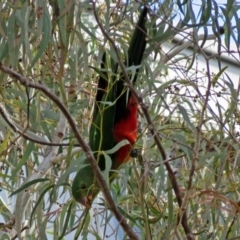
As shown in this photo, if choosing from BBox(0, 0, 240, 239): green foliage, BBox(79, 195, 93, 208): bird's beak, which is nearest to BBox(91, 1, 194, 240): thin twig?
BBox(0, 0, 240, 239): green foliage

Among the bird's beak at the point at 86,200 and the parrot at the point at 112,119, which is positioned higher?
the parrot at the point at 112,119

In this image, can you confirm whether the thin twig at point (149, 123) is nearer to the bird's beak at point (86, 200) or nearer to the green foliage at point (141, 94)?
the green foliage at point (141, 94)

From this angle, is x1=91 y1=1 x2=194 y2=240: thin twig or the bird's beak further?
the bird's beak

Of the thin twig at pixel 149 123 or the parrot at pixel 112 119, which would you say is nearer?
the thin twig at pixel 149 123

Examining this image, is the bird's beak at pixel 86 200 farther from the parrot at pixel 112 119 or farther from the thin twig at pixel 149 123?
the thin twig at pixel 149 123

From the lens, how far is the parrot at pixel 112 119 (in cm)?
104

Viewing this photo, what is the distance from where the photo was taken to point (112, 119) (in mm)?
1216

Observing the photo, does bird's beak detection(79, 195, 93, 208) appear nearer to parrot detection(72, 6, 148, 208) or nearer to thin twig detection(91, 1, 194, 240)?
parrot detection(72, 6, 148, 208)

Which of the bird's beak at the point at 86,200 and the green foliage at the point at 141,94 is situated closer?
the green foliage at the point at 141,94

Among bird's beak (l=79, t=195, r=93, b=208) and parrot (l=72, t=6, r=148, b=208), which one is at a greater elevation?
parrot (l=72, t=6, r=148, b=208)

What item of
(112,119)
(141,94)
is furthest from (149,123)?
(112,119)

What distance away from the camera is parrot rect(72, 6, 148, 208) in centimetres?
104

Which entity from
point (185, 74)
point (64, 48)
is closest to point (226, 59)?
point (185, 74)

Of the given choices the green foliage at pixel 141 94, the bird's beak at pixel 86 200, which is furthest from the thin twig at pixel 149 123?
the bird's beak at pixel 86 200
